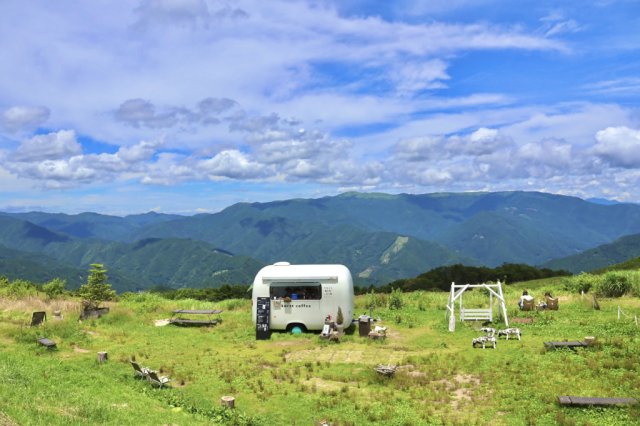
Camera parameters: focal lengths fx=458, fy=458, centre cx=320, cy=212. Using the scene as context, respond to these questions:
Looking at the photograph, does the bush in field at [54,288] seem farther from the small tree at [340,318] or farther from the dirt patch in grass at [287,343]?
the small tree at [340,318]

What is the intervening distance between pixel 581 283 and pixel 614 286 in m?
3.56

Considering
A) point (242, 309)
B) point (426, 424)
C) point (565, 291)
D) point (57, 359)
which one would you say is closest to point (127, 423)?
point (426, 424)

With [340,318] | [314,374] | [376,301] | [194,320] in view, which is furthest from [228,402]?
[376,301]

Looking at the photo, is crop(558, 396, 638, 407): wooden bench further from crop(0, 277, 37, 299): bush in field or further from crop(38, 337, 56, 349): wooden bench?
crop(0, 277, 37, 299): bush in field

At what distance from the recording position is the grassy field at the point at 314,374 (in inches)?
496

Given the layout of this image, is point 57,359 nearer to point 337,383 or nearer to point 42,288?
point 337,383

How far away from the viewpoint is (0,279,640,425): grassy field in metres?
12.6

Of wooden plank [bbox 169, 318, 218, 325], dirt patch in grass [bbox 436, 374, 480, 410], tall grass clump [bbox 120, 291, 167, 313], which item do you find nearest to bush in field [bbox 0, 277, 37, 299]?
tall grass clump [bbox 120, 291, 167, 313]

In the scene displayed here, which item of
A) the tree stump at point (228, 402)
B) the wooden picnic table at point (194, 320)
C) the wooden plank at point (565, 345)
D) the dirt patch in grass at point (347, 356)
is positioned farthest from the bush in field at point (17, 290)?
the wooden plank at point (565, 345)

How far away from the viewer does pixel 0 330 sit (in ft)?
71.4

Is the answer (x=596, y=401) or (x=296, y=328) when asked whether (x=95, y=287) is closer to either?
(x=296, y=328)

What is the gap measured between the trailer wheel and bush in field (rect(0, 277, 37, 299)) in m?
19.7

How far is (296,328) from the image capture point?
25.0 m

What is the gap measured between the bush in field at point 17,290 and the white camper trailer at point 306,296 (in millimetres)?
18562
